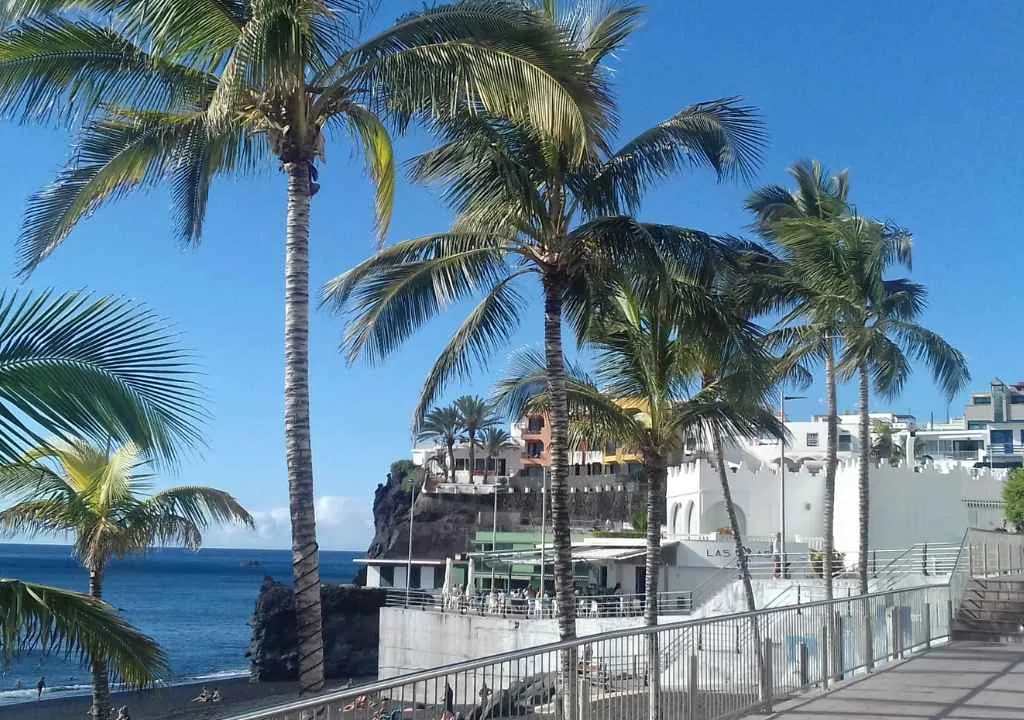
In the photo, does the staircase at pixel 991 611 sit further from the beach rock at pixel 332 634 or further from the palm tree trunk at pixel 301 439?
the beach rock at pixel 332 634

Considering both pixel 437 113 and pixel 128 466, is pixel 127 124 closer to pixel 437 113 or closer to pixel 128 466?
pixel 437 113

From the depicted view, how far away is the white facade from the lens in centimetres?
4088

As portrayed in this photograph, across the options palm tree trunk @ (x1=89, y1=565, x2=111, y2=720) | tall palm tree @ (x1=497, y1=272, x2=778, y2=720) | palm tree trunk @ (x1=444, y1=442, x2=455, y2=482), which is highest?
tall palm tree @ (x1=497, y1=272, x2=778, y2=720)

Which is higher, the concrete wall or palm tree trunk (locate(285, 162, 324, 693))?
palm tree trunk (locate(285, 162, 324, 693))

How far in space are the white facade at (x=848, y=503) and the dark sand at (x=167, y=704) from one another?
1887cm

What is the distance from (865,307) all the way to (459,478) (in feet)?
239


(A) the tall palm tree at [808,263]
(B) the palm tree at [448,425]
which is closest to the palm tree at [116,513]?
(A) the tall palm tree at [808,263]

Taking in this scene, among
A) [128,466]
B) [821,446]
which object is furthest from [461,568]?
[128,466]

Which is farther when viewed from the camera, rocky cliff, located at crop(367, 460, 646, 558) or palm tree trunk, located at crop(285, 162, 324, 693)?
rocky cliff, located at crop(367, 460, 646, 558)

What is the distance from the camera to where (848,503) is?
4184cm

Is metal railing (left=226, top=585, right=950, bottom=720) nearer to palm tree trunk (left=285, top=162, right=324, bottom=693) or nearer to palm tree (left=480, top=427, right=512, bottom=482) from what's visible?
palm tree trunk (left=285, top=162, right=324, bottom=693)

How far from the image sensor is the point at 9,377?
20.1 feet

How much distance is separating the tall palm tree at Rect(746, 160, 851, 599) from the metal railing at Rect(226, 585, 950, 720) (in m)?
9.30


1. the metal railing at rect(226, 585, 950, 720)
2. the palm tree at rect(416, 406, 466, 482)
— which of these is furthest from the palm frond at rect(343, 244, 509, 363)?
the palm tree at rect(416, 406, 466, 482)
